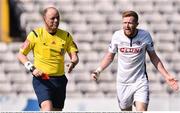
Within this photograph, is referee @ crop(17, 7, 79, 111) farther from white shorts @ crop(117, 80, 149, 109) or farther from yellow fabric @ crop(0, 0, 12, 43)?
yellow fabric @ crop(0, 0, 12, 43)

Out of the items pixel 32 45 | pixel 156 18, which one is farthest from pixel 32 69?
pixel 156 18

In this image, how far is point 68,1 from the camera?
606 inches

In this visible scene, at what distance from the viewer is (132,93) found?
334 inches

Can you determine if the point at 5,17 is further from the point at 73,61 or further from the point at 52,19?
the point at 52,19

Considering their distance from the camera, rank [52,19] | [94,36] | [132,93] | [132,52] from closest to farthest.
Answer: [52,19]
[132,52]
[132,93]
[94,36]

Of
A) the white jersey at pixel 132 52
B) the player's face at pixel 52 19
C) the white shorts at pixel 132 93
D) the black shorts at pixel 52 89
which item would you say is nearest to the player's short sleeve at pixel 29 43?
the player's face at pixel 52 19

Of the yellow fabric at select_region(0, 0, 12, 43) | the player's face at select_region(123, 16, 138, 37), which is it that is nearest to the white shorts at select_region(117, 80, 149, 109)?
the player's face at select_region(123, 16, 138, 37)

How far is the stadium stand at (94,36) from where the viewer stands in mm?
14320

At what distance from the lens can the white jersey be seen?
8.31 m

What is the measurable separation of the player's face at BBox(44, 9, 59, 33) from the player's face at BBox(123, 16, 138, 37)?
2.44 feet

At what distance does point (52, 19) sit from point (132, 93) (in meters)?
1.29

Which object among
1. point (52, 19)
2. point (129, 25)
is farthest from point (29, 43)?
point (129, 25)

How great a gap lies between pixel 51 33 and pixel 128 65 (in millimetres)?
941

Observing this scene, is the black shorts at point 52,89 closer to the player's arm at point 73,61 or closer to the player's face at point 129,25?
the player's arm at point 73,61
